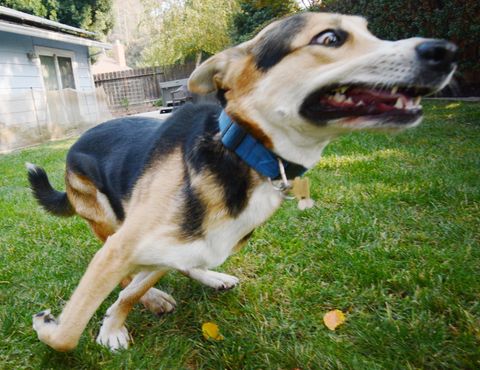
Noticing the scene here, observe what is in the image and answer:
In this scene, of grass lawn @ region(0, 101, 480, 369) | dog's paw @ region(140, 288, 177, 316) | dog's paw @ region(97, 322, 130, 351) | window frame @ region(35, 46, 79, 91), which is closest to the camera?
grass lawn @ region(0, 101, 480, 369)

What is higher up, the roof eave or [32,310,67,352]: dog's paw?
the roof eave

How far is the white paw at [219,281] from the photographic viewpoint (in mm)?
2562

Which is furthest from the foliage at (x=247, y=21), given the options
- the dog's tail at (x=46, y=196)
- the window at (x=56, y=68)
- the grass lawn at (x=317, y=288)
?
the dog's tail at (x=46, y=196)

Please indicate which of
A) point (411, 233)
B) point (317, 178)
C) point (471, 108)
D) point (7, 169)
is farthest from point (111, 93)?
point (411, 233)

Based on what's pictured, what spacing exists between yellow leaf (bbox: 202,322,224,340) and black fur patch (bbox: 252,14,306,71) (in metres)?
1.37

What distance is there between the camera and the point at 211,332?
2102 mm

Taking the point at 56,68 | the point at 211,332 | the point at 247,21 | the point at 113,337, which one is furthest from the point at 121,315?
the point at 247,21

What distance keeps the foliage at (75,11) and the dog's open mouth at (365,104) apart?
21263 millimetres

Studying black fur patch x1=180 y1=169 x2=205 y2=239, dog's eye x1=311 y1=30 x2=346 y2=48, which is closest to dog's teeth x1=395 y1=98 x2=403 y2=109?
dog's eye x1=311 y1=30 x2=346 y2=48

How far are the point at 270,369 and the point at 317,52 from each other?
4.86 ft

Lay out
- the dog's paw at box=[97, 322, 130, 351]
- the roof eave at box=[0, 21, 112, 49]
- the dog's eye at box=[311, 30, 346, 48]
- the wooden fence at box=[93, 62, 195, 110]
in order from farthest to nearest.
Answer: the wooden fence at box=[93, 62, 195, 110] → the roof eave at box=[0, 21, 112, 49] → the dog's paw at box=[97, 322, 130, 351] → the dog's eye at box=[311, 30, 346, 48]

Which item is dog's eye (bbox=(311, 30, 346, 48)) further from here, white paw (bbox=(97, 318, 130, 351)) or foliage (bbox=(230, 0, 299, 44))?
foliage (bbox=(230, 0, 299, 44))

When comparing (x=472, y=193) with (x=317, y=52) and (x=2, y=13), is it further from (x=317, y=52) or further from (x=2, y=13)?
(x=2, y=13)

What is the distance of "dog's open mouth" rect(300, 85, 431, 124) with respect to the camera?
1.70 metres
